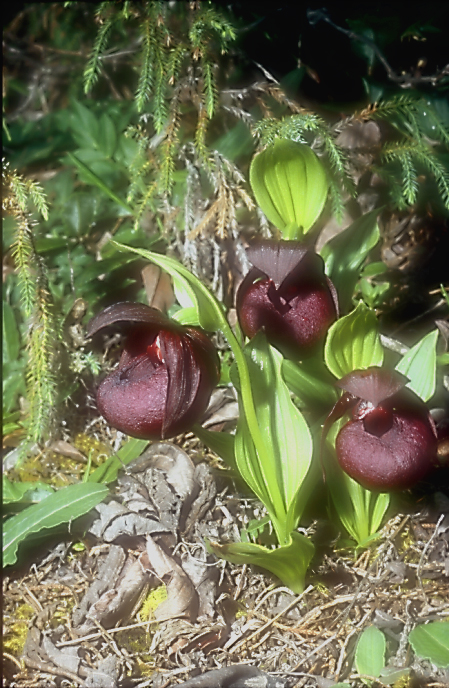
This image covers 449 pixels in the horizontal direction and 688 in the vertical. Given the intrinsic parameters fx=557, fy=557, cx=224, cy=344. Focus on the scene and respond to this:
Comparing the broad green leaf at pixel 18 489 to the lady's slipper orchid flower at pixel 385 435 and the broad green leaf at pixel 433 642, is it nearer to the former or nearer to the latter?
the lady's slipper orchid flower at pixel 385 435

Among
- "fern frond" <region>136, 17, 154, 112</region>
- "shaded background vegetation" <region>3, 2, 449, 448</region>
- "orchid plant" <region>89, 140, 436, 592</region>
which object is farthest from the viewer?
"shaded background vegetation" <region>3, 2, 449, 448</region>

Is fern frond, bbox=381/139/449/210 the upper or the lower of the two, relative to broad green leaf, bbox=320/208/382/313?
upper

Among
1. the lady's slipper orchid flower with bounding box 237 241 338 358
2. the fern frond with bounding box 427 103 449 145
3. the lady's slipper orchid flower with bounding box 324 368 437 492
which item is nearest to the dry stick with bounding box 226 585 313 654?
the lady's slipper orchid flower with bounding box 324 368 437 492

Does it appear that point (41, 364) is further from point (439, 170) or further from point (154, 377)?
point (439, 170)

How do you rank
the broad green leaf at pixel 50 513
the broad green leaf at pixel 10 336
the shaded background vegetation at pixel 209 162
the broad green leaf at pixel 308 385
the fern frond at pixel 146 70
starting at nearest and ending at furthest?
the broad green leaf at pixel 308 385 → the broad green leaf at pixel 50 513 → the fern frond at pixel 146 70 → the shaded background vegetation at pixel 209 162 → the broad green leaf at pixel 10 336

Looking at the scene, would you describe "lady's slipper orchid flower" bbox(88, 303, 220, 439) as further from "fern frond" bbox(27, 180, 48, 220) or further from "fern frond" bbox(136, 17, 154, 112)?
"fern frond" bbox(136, 17, 154, 112)

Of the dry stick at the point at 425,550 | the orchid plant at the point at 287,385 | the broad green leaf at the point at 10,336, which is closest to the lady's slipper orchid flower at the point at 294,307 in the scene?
the orchid plant at the point at 287,385
